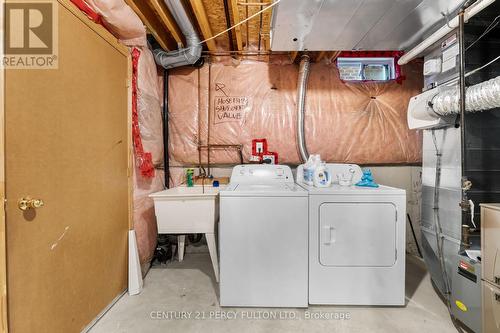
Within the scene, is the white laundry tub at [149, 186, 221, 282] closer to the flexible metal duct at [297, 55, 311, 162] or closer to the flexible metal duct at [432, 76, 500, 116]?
the flexible metal duct at [297, 55, 311, 162]

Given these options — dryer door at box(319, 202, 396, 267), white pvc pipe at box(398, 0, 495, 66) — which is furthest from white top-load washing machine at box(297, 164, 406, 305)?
white pvc pipe at box(398, 0, 495, 66)

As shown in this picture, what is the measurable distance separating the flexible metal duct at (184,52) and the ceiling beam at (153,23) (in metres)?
0.12

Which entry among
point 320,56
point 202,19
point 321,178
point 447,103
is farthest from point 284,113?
point 447,103

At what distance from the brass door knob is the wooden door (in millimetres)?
21

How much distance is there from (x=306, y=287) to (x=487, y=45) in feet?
7.47

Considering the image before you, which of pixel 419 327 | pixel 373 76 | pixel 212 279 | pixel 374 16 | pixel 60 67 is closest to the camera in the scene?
pixel 60 67

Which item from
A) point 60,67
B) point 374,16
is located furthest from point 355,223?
point 60,67

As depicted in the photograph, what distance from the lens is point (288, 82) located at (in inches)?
105

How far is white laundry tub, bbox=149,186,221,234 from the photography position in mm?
1963

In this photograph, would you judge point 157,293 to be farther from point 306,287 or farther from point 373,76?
point 373,76

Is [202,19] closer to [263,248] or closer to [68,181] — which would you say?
[68,181]

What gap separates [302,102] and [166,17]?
1579mm

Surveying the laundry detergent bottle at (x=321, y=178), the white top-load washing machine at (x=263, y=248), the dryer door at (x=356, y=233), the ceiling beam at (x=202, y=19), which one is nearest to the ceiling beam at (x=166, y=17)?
the ceiling beam at (x=202, y=19)

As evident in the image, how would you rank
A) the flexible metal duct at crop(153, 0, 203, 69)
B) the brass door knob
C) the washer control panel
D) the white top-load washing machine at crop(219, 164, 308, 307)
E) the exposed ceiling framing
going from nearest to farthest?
the brass door knob → the white top-load washing machine at crop(219, 164, 308, 307) → the exposed ceiling framing → the flexible metal duct at crop(153, 0, 203, 69) → the washer control panel
